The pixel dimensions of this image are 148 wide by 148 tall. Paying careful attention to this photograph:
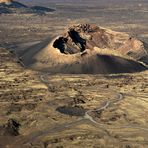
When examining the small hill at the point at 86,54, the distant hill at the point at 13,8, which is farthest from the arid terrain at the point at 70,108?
the distant hill at the point at 13,8

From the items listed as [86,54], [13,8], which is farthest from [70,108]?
[13,8]

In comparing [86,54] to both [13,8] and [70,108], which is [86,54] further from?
[13,8]

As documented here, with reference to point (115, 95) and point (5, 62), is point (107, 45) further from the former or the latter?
point (115, 95)

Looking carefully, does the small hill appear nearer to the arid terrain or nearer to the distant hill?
the arid terrain

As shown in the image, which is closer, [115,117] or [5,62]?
[115,117]

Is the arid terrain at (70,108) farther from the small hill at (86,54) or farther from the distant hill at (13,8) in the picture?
the distant hill at (13,8)

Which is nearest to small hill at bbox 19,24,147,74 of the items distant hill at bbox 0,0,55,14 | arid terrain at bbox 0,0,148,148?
arid terrain at bbox 0,0,148,148

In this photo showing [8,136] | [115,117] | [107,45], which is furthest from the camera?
[107,45]

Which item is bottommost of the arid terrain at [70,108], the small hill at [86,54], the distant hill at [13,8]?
the distant hill at [13,8]

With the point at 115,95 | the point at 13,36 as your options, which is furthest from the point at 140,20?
the point at 115,95
